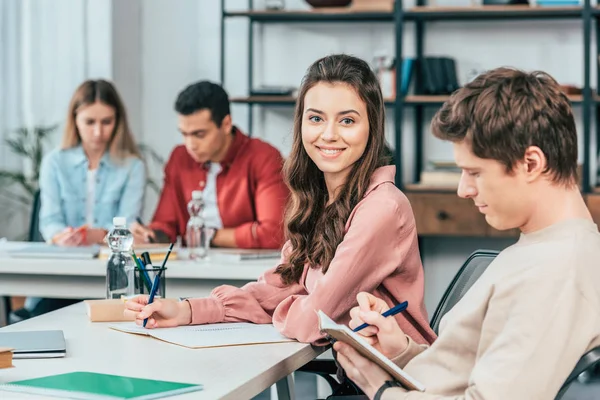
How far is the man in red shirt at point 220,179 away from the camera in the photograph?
11.1ft

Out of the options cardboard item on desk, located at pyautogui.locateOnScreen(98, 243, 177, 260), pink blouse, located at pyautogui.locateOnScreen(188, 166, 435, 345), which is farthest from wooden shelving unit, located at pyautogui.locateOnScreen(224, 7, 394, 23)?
pink blouse, located at pyautogui.locateOnScreen(188, 166, 435, 345)

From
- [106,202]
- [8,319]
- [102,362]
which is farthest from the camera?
[106,202]

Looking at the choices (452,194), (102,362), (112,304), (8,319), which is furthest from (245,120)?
(102,362)

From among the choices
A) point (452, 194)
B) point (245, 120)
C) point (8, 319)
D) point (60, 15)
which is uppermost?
point (60, 15)

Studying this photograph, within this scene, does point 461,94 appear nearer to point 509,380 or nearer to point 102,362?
point 509,380

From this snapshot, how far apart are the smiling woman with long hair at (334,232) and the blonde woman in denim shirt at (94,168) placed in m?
1.86

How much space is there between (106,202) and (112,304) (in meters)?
1.93

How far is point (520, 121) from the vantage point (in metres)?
1.25

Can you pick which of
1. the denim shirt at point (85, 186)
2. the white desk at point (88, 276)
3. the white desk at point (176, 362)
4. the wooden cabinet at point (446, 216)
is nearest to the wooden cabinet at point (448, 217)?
the wooden cabinet at point (446, 216)

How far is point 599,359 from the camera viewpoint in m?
1.20

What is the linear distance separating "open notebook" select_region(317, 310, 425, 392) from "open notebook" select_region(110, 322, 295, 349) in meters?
0.30

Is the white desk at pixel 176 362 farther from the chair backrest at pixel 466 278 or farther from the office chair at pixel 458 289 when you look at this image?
the chair backrest at pixel 466 278

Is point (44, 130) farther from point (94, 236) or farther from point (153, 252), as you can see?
point (153, 252)

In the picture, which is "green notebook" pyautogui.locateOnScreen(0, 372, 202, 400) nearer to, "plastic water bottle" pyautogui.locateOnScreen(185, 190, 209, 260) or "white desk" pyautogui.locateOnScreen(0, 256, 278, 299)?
"white desk" pyautogui.locateOnScreen(0, 256, 278, 299)
